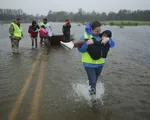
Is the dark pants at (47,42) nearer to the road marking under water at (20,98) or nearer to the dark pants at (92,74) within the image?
the road marking under water at (20,98)

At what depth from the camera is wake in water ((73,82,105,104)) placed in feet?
17.5

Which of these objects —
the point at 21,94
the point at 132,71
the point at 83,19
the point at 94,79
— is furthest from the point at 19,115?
the point at 83,19

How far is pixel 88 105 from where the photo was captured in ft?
15.8

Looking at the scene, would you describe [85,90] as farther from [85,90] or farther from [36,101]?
[36,101]

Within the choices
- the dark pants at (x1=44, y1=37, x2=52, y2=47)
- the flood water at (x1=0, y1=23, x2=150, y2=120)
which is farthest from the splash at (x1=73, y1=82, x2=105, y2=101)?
the dark pants at (x1=44, y1=37, x2=52, y2=47)

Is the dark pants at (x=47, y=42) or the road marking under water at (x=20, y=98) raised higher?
the dark pants at (x=47, y=42)

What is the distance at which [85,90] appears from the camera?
5793 millimetres

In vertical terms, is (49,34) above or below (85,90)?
above

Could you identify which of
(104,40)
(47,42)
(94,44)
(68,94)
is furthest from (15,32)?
(104,40)

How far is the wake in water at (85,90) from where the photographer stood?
5.33m

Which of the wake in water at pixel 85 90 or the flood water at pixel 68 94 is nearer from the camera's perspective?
the flood water at pixel 68 94

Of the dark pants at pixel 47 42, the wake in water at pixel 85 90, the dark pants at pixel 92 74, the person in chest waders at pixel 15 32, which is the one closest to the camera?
the dark pants at pixel 92 74

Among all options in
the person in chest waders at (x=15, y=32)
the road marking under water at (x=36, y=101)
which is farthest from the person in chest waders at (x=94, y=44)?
the person in chest waders at (x=15, y=32)

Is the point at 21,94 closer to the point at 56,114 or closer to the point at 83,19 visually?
the point at 56,114
